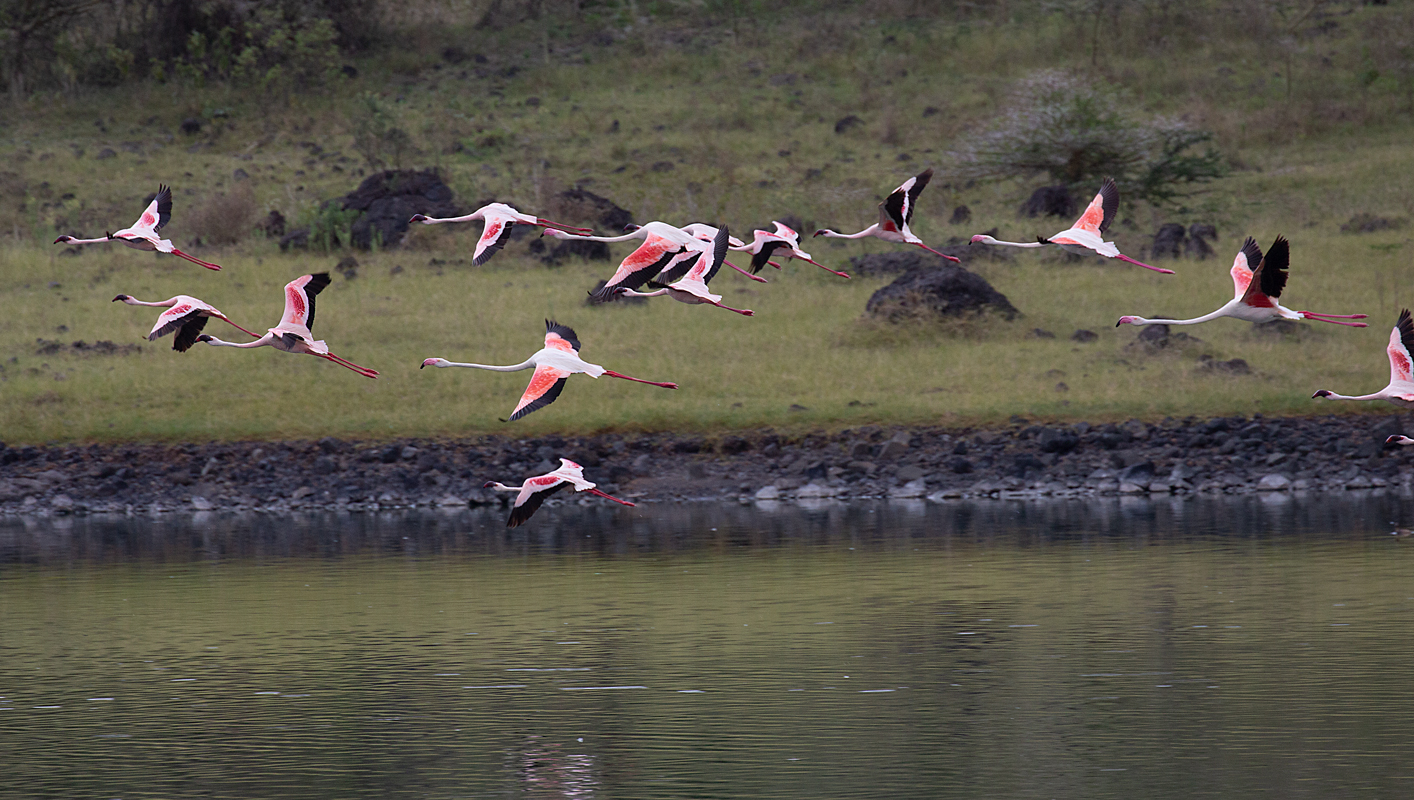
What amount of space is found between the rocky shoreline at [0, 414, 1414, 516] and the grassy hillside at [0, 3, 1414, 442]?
2.26 feet

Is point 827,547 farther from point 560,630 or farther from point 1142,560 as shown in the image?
point 560,630

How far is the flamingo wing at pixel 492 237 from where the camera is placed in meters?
15.2

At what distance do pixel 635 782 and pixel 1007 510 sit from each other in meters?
15.0

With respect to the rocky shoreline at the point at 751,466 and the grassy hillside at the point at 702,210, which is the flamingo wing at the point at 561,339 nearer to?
the rocky shoreline at the point at 751,466

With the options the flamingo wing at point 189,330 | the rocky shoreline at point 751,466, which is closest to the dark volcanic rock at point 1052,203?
the rocky shoreline at point 751,466

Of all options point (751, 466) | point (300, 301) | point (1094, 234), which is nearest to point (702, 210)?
point (751, 466)

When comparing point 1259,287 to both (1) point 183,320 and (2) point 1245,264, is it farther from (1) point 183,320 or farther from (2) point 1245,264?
(1) point 183,320

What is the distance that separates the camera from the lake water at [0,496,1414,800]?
12.7m

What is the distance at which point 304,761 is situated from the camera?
43.7 feet

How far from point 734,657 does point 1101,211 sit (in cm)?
548

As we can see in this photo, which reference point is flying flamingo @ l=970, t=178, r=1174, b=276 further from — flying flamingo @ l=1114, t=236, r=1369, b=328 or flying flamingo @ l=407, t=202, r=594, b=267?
flying flamingo @ l=407, t=202, r=594, b=267

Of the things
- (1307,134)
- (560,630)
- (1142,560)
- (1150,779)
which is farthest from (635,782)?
(1307,134)

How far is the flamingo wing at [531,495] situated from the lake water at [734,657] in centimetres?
156

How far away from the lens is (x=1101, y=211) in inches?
677
